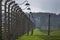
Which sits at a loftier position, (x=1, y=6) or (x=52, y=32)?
(x=1, y=6)

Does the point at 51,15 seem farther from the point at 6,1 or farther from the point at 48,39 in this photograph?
the point at 6,1

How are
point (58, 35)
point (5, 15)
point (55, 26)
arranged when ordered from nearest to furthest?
point (5, 15), point (58, 35), point (55, 26)

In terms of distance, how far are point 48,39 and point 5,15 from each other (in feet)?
19.5

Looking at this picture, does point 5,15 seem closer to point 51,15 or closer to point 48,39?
point 48,39

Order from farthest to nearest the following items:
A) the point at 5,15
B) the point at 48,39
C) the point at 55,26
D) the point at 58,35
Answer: the point at 55,26
the point at 58,35
the point at 48,39
the point at 5,15

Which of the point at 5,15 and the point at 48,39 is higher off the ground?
the point at 5,15

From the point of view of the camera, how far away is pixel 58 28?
65.2ft

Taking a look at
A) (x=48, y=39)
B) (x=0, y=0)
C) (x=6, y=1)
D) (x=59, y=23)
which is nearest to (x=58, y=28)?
(x=59, y=23)

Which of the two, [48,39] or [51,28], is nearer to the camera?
[48,39]

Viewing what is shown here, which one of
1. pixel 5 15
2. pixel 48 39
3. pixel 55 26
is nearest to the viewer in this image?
pixel 5 15

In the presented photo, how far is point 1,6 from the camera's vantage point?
11.0m

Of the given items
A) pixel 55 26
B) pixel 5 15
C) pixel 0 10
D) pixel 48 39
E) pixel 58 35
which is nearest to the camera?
pixel 0 10

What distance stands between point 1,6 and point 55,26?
34.1 ft

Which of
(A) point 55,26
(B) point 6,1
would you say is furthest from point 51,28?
(B) point 6,1
